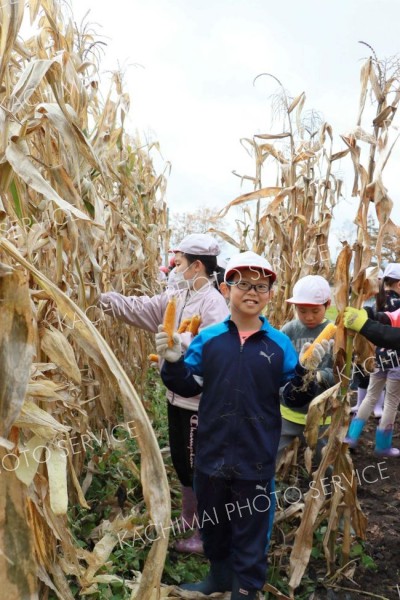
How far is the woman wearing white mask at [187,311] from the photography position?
2432 mm

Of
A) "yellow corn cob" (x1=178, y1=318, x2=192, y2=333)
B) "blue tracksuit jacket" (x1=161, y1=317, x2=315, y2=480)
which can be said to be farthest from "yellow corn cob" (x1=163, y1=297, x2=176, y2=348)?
"yellow corn cob" (x1=178, y1=318, x2=192, y2=333)

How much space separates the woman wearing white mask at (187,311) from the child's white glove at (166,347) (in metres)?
0.56

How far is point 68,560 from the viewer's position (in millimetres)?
1598

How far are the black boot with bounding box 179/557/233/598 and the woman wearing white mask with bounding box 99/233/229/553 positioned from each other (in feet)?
1.04

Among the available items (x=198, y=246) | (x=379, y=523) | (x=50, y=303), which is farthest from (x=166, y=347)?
(x=379, y=523)

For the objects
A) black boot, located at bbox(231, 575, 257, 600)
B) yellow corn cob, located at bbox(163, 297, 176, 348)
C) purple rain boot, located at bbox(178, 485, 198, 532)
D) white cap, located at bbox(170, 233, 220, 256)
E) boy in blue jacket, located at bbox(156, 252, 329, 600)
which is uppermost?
white cap, located at bbox(170, 233, 220, 256)

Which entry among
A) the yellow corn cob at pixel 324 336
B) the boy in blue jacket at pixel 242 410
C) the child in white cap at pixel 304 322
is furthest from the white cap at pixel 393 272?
the boy in blue jacket at pixel 242 410

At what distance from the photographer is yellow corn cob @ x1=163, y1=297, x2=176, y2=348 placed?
169cm

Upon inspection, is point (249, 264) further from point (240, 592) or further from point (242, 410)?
point (240, 592)

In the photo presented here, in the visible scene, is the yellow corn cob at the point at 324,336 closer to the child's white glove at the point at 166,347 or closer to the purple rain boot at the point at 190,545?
the child's white glove at the point at 166,347

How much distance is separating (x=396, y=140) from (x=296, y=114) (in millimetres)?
1572

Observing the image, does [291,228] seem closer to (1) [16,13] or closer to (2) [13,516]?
(1) [16,13]

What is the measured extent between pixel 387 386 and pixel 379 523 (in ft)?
4.02

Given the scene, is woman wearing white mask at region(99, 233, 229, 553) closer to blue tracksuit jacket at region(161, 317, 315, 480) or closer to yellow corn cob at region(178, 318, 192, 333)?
yellow corn cob at region(178, 318, 192, 333)
